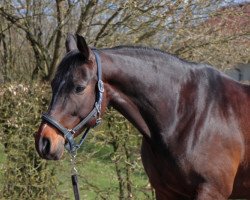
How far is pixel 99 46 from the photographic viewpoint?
6.08 meters

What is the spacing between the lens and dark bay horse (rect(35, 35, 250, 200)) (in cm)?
296

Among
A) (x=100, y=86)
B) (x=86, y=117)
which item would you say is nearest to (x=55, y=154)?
(x=86, y=117)

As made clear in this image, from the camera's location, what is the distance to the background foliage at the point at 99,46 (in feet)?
17.2

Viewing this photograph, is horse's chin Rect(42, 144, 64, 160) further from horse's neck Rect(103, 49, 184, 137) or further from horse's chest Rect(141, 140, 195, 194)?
horse's chest Rect(141, 140, 195, 194)

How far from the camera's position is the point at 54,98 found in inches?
114

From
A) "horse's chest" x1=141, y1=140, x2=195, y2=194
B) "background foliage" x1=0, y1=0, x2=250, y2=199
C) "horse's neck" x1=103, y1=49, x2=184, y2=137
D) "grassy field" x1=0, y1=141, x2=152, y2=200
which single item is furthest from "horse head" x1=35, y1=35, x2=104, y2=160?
"grassy field" x1=0, y1=141, x2=152, y2=200

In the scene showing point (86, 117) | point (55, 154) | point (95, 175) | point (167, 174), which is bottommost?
point (95, 175)

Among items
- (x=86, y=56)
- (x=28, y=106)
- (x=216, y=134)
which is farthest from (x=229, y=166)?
(x=28, y=106)

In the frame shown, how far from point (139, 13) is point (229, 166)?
3.08m

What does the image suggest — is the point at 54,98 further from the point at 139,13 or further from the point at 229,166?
the point at 139,13

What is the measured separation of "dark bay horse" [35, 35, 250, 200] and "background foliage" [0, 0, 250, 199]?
2139 millimetres

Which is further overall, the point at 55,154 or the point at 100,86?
the point at 100,86

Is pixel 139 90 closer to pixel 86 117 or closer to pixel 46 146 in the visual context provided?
pixel 86 117

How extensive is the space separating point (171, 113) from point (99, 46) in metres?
3.06
